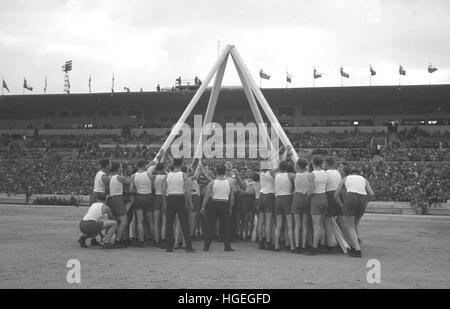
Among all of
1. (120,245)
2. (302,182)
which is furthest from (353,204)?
(120,245)

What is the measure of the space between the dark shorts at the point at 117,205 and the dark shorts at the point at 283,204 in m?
3.01

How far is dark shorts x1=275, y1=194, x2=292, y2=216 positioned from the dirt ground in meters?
0.82

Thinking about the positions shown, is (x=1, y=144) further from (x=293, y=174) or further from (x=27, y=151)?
(x=293, y=174)

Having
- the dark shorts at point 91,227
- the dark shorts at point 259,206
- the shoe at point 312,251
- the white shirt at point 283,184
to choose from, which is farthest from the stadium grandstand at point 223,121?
the dark shorts at point 91,227

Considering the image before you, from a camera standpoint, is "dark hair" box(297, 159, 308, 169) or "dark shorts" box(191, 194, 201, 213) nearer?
"dark hair" box(297, 159, 308, 169)

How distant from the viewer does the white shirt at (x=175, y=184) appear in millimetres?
10359

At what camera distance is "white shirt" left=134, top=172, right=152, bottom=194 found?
36.4 ft

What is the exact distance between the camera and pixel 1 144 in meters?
47.6

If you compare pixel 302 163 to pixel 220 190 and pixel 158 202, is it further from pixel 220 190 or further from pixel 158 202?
pixel 158 202

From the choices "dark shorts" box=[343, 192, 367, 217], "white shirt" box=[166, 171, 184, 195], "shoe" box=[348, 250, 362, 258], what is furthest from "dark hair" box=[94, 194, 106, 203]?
"shoe" box=[348, 250, 362, 258]

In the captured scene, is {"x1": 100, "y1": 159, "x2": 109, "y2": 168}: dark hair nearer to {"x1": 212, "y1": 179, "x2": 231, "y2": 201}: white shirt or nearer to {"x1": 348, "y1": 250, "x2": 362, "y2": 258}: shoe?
{"x1": 212, "y1": 179, "x2": 231, "y2": 201}: white shirt

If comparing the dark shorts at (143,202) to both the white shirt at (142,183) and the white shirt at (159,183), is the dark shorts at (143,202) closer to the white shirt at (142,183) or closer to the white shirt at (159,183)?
the white shirt at (142,183)

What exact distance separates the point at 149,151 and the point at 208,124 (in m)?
23.5

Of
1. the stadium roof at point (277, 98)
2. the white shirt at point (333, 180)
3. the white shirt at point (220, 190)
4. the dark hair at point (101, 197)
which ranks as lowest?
the dark hair at point (101, 197)
